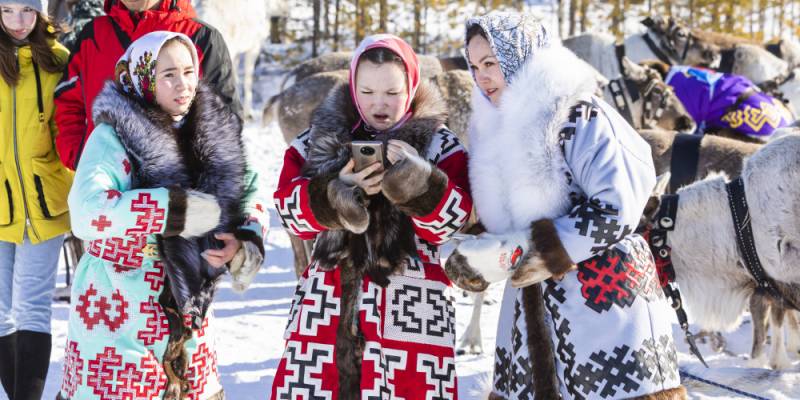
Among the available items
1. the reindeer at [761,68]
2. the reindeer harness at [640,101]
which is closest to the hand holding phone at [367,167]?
the reindeer harness at [640,101]

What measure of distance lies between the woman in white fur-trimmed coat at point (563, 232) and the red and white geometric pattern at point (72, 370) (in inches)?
45.1

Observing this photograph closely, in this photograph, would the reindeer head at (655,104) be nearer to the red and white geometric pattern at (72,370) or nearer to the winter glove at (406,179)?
the winter glove at (406,179)

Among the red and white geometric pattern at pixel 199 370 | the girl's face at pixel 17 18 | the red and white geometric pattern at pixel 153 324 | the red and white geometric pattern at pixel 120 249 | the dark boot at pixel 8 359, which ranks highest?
the girl's face at pixel 17 18

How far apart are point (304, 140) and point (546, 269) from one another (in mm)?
859

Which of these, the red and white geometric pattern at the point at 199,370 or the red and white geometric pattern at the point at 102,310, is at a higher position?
the red and white geometric pattern at the point at 102,310

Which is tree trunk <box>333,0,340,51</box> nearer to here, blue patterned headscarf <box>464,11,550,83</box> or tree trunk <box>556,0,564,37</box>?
tree trunk <box>556,0,564,37</box>

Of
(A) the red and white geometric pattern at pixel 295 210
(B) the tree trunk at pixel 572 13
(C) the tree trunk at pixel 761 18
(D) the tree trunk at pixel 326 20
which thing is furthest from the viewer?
(C) the tree trunk at pixel 761 18

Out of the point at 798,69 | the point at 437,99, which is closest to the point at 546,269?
the point at 437,99

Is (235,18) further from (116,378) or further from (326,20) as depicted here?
(116,378)

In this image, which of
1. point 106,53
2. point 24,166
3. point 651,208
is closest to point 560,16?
point 651,208

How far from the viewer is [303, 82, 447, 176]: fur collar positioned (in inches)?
91.7

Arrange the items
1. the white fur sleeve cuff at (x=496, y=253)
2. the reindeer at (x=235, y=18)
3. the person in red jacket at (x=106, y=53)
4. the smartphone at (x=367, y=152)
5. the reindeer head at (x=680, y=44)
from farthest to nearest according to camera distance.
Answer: the reindeer head at (x=680, y=44)
the reindeer at (x=235, y=18)
the person in red jacket at (x=106, y=53)
the smartphone at (x=367, y=152)
the white fur sleeve cuff at (x=496, y=253)

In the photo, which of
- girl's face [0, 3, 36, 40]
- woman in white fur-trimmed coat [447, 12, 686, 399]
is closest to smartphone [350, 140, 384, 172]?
woman in white fur-trimmed coat [447, 12, 686, 399]

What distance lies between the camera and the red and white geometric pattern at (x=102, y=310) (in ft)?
7.97
